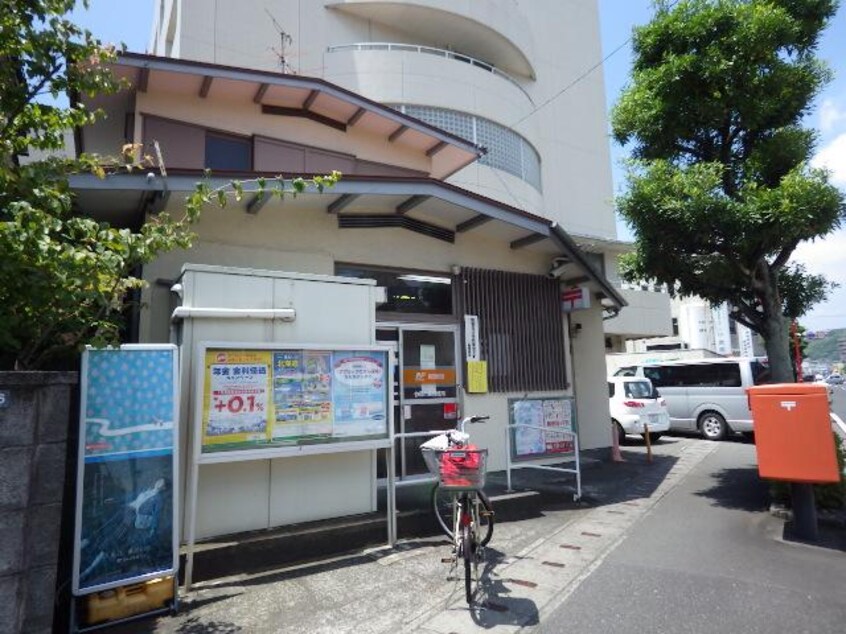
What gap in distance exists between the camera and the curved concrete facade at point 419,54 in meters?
13.4

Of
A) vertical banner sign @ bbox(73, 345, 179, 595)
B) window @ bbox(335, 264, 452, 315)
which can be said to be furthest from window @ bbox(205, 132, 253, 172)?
vertical banner sign @ bbox(73, 345, 179, 595)

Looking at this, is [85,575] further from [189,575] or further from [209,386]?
[209,386]

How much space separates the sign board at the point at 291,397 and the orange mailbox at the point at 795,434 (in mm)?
4214

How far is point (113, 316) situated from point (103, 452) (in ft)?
4.73

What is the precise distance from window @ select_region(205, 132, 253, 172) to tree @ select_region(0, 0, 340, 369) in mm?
5108

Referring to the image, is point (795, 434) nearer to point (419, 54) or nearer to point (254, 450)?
point (254, 450)

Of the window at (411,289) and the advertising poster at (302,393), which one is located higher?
the window at (411,289)

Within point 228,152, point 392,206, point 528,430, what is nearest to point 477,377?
point 528,430

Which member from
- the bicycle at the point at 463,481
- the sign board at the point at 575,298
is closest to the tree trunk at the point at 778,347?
the sign board at the point at 575,298

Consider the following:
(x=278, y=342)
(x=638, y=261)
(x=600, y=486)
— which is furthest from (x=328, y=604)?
(x=638, y=261)

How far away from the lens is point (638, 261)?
331 inches

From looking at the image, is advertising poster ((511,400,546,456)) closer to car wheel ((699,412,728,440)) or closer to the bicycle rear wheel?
the bicycle rear wheel

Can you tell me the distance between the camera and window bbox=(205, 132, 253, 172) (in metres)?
9.24

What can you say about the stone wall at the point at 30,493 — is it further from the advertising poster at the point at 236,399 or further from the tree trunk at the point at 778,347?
the tree trunk at the point at 778,347
